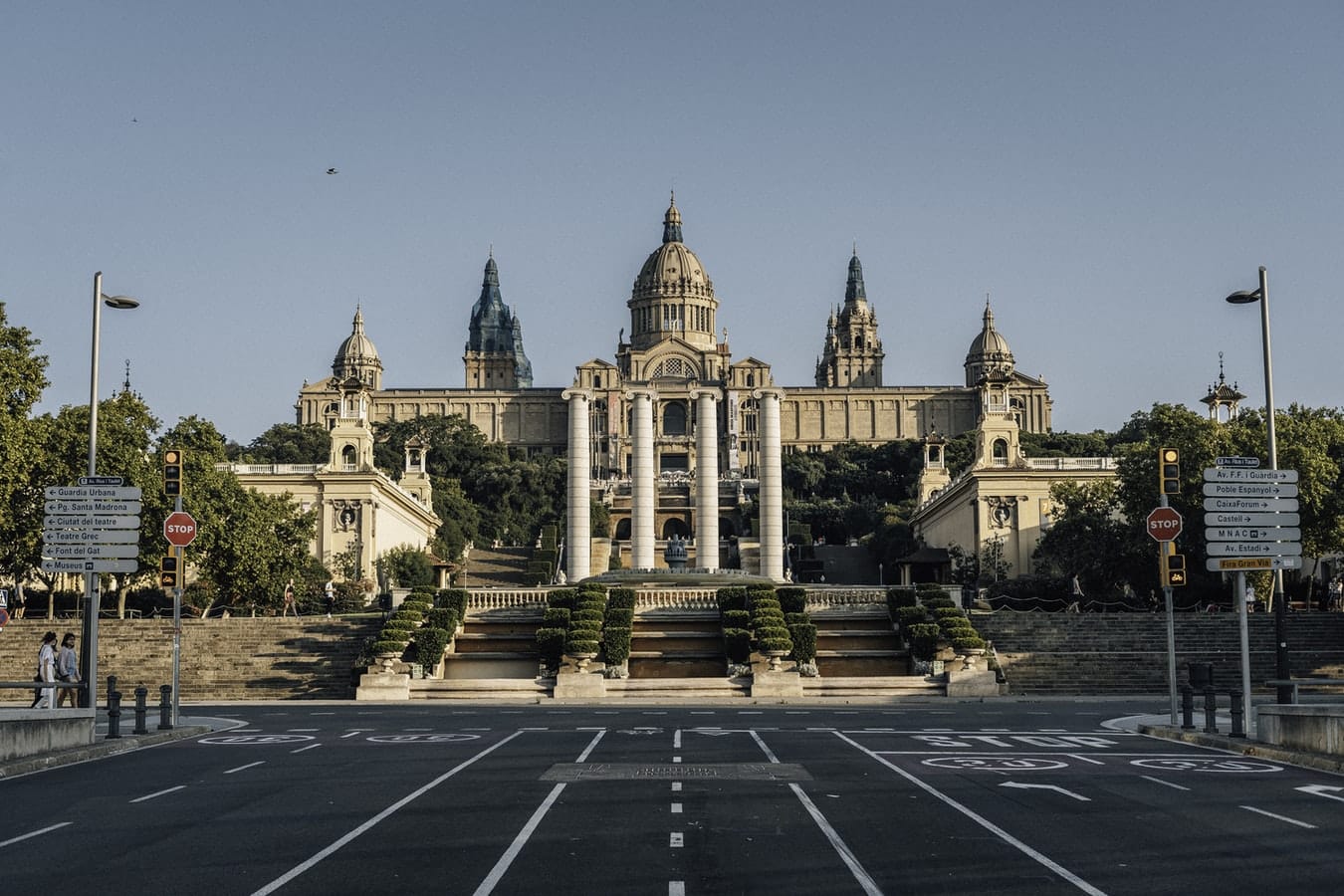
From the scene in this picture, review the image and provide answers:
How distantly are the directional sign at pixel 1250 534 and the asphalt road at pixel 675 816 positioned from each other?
4.10 m

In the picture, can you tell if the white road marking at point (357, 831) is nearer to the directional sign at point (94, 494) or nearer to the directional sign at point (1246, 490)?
the directional sign at point (94, 494)

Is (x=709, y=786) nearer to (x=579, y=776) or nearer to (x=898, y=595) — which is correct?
(x=579, y=776)

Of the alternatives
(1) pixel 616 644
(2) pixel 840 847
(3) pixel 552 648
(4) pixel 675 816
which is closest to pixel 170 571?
(3) pixel 552 648

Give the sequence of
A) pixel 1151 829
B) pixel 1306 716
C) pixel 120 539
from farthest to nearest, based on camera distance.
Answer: pixel 120 539 → pixel 1306 716 → pixel 1151 829

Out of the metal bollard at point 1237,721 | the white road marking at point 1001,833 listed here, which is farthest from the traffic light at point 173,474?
the metal bollard at point 1237,721

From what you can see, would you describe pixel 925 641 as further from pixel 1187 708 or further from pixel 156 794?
pixel 156 794

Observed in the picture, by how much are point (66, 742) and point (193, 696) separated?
869 inches

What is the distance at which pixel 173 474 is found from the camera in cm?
3569

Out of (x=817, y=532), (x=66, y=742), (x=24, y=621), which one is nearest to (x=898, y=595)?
(x=24, y=621)

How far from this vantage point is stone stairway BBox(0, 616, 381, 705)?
5112 cm

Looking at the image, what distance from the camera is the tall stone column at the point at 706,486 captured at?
241 feet

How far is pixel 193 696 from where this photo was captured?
49688mm

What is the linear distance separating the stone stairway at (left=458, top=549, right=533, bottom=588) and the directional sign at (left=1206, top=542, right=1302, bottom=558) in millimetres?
74492

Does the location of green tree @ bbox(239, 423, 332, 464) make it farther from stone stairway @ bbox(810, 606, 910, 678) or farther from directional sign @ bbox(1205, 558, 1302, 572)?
directional sign @ bbox(1205, 558, 1302, 572)
